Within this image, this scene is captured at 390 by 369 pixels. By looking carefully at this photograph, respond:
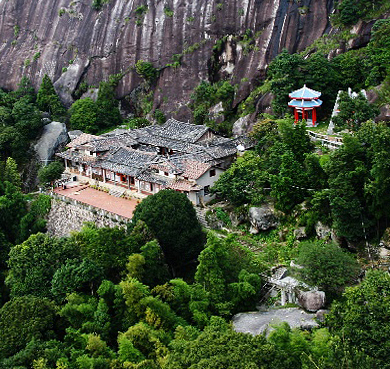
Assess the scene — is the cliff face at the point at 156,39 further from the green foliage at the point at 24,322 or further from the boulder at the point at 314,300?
the green foliage at the point at 24,322

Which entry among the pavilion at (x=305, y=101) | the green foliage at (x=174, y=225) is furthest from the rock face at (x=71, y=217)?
the pavilion at (x=305, y=101)

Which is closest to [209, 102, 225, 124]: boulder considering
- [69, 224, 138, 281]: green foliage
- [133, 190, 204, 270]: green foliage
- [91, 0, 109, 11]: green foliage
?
[133, 190, 204, 270]: green foliage

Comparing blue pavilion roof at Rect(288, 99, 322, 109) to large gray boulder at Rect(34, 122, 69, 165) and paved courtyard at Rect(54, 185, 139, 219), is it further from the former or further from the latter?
large gray boulder at Rect(34, 122, 69, 165)

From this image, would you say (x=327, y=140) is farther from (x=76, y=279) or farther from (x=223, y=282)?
(x=76, y=279)

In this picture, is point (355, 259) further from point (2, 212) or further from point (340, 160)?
point (2, 212)

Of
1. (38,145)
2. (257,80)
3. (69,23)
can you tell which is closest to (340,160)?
(257,80)
